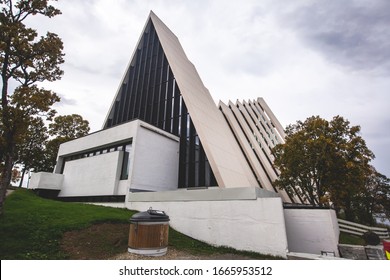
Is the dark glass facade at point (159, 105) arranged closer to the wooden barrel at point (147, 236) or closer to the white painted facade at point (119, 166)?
the white painted facade at point (119, 166)

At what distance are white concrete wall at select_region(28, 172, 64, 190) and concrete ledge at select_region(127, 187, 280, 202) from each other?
42.3 feet

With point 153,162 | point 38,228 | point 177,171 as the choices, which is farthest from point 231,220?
point 177,171

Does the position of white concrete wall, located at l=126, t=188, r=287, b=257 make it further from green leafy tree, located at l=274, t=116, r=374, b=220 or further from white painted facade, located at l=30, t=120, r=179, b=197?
green leafy tree, located at l=274, t=116, r=374, b=220

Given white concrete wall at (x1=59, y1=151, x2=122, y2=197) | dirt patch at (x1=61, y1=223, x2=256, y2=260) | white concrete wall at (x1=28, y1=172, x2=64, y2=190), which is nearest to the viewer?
dirt patch at (x1=61, y1=223, x2=256, y2=260)

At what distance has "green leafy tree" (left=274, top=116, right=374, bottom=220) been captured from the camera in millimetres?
18719

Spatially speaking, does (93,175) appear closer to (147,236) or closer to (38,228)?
(38,228)

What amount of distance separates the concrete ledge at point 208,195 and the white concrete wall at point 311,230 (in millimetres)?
2116

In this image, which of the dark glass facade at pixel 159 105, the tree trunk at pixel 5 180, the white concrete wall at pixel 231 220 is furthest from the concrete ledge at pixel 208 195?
the tree trunk at pixel 5 180

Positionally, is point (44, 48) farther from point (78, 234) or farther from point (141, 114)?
point (141, 114)

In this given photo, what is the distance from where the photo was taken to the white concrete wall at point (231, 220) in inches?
407

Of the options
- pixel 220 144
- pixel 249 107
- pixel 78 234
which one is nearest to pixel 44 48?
pixel 78 234

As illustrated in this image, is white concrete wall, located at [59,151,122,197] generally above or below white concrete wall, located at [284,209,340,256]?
above

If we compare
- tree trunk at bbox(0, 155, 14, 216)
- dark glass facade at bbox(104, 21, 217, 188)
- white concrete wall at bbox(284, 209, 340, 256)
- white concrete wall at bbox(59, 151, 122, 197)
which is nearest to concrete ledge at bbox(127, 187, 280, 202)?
white concrete wall at bbox(284, 209, 340, 256)
